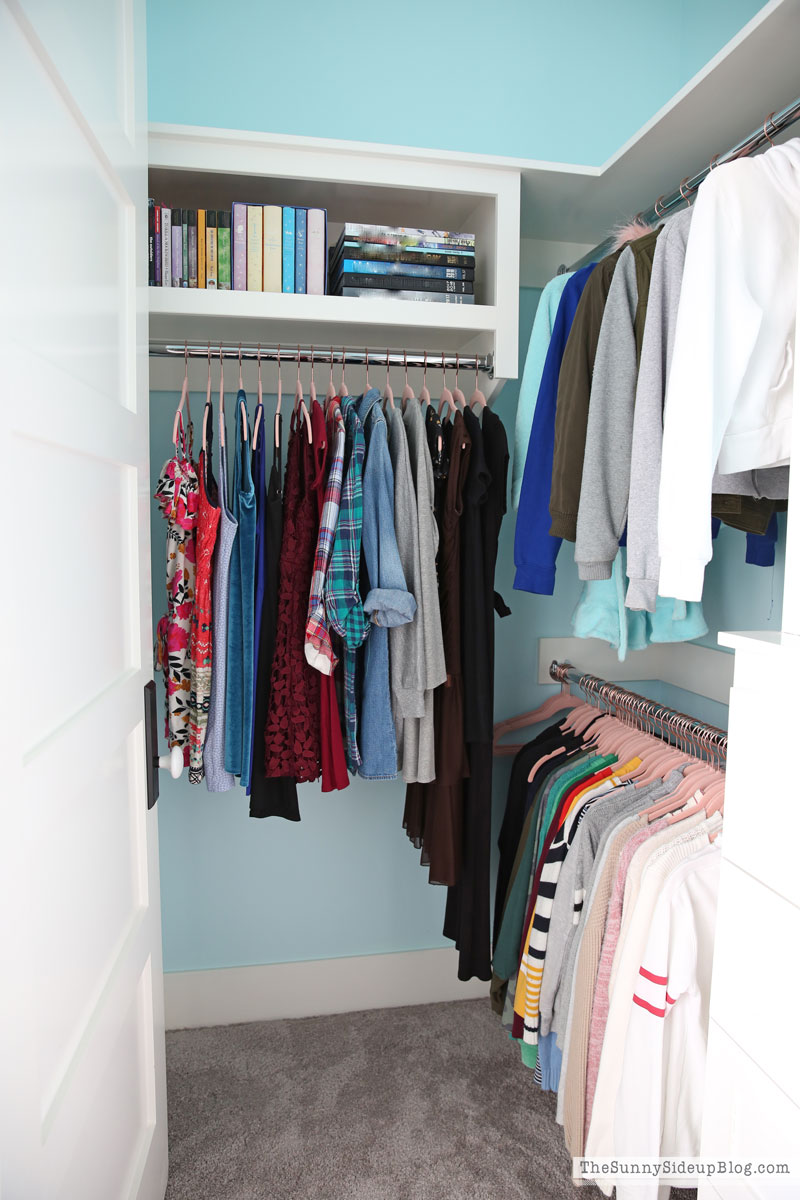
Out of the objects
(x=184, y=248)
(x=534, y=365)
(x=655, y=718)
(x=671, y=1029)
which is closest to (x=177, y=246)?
(x=184, y=248)

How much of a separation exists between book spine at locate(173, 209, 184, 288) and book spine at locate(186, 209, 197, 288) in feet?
0.05

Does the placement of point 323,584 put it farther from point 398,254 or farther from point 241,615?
point 398,254

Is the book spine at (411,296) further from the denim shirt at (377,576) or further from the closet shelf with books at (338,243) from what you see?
the denim shirt at (377,576)

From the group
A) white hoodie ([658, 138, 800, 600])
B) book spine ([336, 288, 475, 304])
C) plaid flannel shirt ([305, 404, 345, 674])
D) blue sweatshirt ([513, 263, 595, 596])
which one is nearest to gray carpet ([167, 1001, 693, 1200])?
plaid flannel shirt ([305, 404, 345, 674])

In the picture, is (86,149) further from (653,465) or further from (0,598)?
(653,465)

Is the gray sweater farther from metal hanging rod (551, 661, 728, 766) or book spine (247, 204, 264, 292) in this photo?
book spine (247, 204, 264, 292)

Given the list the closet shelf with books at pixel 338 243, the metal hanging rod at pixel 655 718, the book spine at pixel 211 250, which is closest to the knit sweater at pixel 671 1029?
the metal hanging rod at pixel 655 718

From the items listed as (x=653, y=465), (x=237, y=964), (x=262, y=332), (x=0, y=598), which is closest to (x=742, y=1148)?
(x=653, y=465)

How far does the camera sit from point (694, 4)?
2.19m

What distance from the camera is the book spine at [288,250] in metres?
1.77

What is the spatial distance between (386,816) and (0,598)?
1.73 metres

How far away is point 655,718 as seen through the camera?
1749mm

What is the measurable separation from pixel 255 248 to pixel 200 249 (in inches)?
4.9

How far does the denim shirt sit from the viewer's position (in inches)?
66.4
